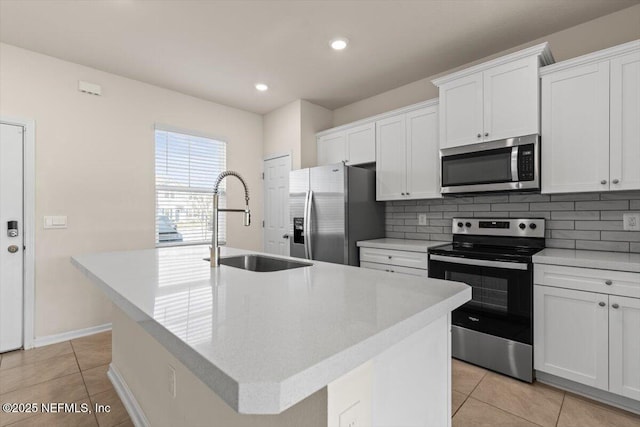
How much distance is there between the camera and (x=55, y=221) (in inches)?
119

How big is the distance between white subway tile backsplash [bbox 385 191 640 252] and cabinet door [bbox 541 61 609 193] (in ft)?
1.02

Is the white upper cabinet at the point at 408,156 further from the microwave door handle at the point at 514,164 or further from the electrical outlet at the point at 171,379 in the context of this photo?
the electrical outlet at the point at 171,379

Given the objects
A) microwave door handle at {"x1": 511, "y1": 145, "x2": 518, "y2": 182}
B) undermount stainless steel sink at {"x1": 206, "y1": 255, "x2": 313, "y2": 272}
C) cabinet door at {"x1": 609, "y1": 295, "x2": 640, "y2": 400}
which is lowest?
cabinet door at {"x1": 609, "y1": 295, "x2": 640, "y2": 400}

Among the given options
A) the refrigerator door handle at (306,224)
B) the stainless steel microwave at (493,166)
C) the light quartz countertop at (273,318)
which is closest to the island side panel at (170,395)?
the light quartz countertop at (273,318)

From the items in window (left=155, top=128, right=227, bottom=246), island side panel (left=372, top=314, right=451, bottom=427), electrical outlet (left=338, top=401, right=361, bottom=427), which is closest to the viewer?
electrical outlet (left=338, top=401, right=361, bottom=427)

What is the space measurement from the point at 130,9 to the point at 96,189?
183cm

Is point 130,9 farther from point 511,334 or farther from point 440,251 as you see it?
point 511,334

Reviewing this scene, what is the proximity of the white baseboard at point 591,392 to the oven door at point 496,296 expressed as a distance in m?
0.29

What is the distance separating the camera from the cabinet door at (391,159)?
130 inches

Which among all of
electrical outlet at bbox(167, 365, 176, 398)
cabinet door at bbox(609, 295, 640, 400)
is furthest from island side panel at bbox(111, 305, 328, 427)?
cabinet door at bbox(609, 295, 640, 400)

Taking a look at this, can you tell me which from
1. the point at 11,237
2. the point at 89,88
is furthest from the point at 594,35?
the point at 11,237

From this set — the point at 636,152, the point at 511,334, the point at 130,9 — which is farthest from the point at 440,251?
the point at 130,9

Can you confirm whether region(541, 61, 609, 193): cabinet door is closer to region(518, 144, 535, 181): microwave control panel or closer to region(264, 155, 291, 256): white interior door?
region(518, 144, 535, 181): microwave control panel

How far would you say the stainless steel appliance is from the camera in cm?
223
